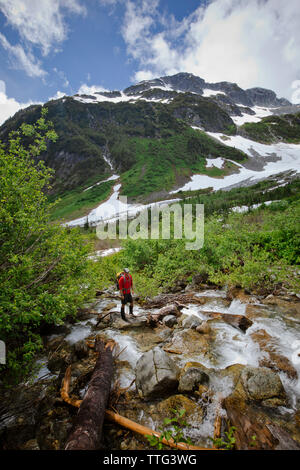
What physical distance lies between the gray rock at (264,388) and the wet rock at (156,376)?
1511 millimetres

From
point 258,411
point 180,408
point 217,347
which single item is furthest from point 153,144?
point 258,411

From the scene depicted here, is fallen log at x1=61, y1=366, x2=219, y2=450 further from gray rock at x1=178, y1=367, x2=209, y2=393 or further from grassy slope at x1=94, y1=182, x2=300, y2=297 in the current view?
grassy slope at x1=94, y1=182, x2=300, y2=297

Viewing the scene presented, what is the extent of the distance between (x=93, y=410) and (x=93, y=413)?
0.23ft

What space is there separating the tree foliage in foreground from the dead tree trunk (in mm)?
1493

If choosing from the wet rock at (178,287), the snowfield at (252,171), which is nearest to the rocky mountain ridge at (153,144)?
the snowfield at (252,171)

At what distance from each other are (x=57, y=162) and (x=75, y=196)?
49.5m

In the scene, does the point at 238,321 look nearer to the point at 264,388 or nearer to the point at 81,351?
the point at 264,388

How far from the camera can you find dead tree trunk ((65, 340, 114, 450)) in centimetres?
319

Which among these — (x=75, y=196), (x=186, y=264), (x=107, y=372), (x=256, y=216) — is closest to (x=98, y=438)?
(x=107, y=372)

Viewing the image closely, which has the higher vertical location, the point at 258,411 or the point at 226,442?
the point at 258,411

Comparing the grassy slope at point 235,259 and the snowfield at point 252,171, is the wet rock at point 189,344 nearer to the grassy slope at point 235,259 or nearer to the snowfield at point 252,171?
→ the grassy slope at point 235,259

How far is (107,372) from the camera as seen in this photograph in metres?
4.93

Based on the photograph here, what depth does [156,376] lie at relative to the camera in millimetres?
4551

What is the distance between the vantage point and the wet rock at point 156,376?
4443 mm
